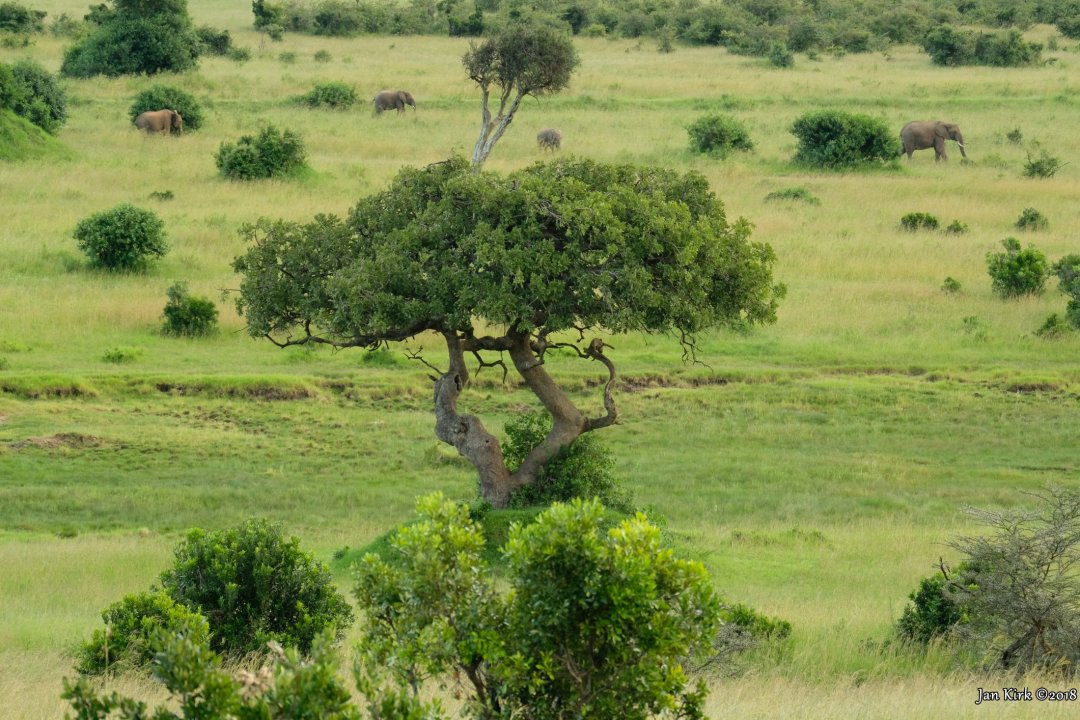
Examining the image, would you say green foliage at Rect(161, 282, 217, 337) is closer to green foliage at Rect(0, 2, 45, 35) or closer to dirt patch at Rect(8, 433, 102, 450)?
dirt patch at Rect(8, 433, 102, 450)

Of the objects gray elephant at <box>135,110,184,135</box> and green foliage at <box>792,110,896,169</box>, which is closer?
green foliage at <box>792,110,896,169</box>

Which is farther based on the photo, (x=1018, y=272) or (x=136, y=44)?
(x=136, y=44)

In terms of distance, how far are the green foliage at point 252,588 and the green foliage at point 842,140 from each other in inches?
1214

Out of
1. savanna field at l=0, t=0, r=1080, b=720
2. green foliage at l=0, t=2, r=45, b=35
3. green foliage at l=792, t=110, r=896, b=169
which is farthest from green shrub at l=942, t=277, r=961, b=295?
green foliage at l=0, t=2, r=45, b=35

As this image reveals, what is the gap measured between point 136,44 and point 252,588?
46.1 metres

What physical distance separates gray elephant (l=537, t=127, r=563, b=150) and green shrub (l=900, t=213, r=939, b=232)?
1183cm

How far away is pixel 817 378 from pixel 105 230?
43.0 ft

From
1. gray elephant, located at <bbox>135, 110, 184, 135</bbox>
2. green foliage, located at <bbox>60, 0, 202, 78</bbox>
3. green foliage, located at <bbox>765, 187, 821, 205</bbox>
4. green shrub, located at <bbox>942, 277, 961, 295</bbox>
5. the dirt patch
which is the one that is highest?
green foliage, located at <bbox>60, 0, 202, 78</bbox>

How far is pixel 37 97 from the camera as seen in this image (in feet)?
130

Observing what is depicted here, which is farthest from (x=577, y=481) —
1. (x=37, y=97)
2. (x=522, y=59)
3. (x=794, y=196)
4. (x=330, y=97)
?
(x=330, y=97)

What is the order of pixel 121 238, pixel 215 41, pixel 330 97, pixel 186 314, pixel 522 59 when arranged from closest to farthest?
1. pixel 522 59
2. pixel 186 314
3. pixel 121 238
4. pixel 330 97
5. pixel 215 41

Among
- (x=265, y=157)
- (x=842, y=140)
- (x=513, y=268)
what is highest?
(x=513, y=268)

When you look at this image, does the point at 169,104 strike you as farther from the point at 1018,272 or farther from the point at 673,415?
the point at 1018,272

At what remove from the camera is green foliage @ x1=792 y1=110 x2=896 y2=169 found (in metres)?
38.8
